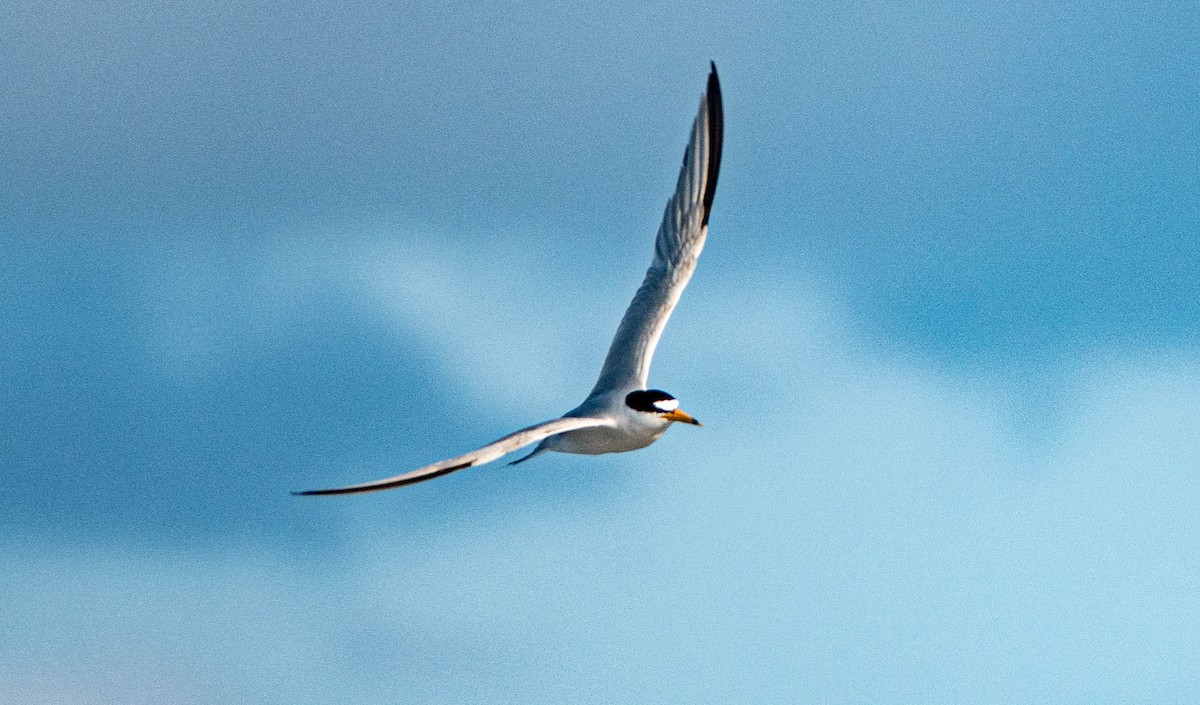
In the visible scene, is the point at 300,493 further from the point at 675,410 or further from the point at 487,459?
the point at 675,410

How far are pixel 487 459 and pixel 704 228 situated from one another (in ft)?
24.5

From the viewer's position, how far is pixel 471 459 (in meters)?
11.7

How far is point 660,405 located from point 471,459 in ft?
11.1

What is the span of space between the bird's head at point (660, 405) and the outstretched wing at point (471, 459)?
3.72ft

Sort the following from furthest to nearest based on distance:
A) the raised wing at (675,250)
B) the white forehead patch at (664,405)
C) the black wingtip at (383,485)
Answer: the raised wing at (675,250) → the white forehead patch at (664,405) → the black wingtip at (383,485)

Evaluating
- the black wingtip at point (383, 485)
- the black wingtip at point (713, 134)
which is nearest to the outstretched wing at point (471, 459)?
the black wingtip at point (383, 485)

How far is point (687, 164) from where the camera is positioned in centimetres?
1820

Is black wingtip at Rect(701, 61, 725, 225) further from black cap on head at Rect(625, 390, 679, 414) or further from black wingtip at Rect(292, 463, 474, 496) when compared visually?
black wingtip at Rect(292, 463, 474, 496)

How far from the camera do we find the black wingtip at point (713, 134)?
17547 mm

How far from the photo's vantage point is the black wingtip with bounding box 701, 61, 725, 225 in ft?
57.6

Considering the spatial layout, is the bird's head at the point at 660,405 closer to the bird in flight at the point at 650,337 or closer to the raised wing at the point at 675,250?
the bird in flight at the point at 650,337

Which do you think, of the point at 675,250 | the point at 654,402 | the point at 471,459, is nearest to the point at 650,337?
the point at 675,250

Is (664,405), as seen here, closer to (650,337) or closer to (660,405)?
(660,405)

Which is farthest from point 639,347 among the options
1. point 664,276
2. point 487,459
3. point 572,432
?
point 487,459
